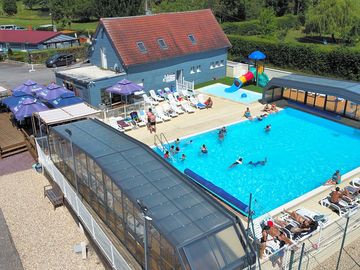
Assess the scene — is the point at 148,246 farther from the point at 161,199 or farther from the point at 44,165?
the point at 44,165

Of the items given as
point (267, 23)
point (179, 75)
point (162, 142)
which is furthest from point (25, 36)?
point (162, 142)

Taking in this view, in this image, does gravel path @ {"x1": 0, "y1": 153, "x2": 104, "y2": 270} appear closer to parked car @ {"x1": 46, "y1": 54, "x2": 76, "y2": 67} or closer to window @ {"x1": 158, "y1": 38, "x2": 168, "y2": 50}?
window @ {"x1": 158, "y1": 38, "x2": 168, "y2": 50}

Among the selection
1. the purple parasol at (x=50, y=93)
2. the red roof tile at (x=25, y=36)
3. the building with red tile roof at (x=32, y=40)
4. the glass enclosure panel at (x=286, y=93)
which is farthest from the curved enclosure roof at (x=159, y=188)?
the red roof tile at (x=25, y=36)

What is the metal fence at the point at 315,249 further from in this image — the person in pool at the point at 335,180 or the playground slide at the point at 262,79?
the playground slide at the point at 262,79

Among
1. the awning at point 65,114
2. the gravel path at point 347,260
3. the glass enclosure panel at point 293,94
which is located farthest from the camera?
the glass enclosure panel at point 293,94

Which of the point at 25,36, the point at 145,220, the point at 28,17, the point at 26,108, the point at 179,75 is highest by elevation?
the point at 28,17

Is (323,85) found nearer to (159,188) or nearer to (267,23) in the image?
(159,188)
